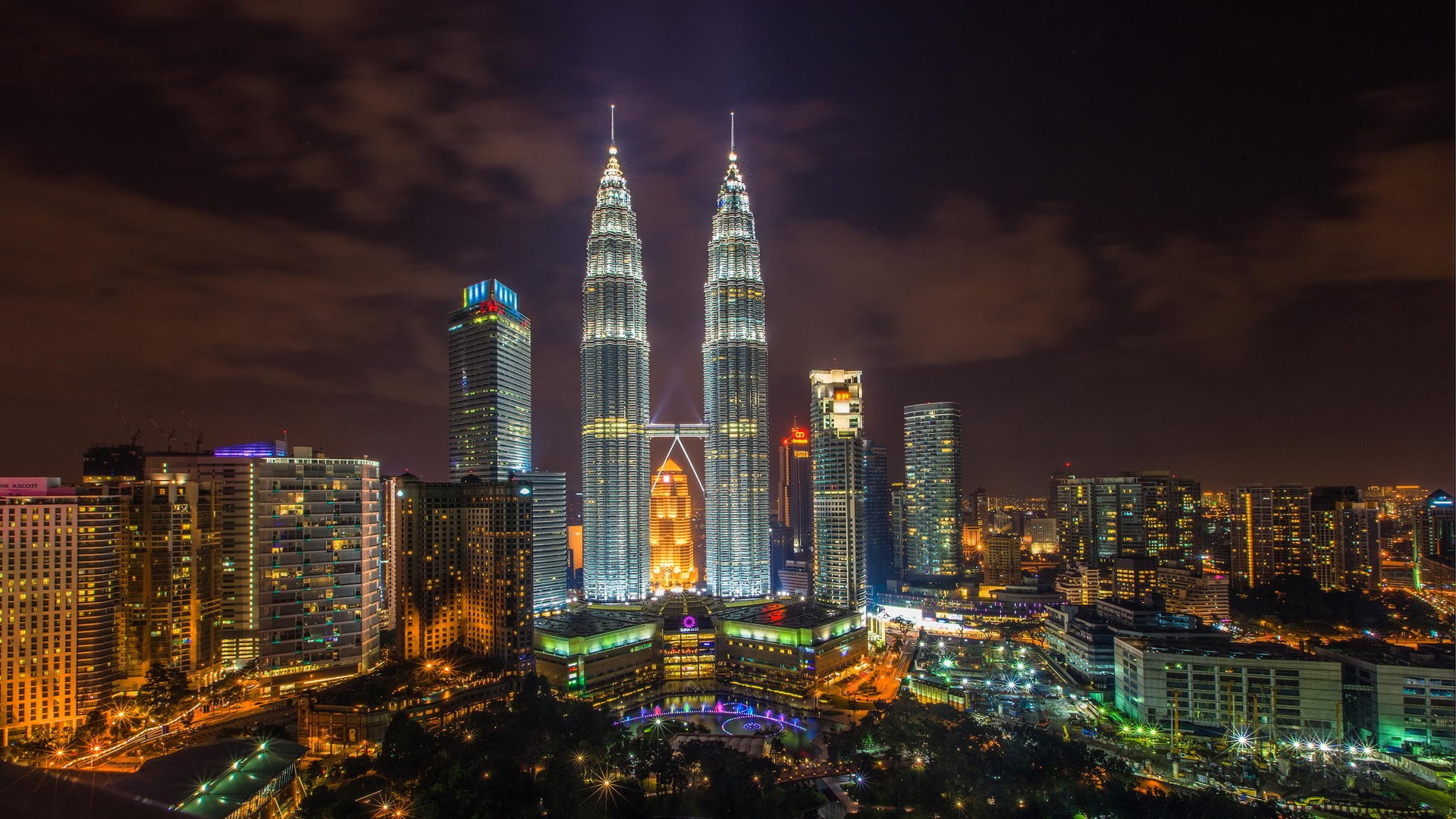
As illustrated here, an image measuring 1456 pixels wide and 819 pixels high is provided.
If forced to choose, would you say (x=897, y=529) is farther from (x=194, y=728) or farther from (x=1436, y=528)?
(x=194, y=728)

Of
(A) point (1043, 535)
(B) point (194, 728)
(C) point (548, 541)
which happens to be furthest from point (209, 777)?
(A) point (1043, 535)

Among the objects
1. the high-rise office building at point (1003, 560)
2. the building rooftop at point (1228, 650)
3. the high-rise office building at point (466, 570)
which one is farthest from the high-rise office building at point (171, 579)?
the high-rise office building at point (1003, 560)

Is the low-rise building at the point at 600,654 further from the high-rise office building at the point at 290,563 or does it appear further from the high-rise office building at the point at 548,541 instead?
the high-rise office building at the point at 548,541

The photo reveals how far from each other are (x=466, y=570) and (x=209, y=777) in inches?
→ 512

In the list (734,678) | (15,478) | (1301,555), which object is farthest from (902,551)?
(15,478)

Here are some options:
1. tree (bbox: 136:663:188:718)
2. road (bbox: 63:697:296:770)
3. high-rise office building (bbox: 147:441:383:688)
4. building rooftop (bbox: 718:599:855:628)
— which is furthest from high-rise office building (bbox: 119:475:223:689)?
building rooftop (bbox: 718:599:855:628)

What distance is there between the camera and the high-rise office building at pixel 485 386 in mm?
38125

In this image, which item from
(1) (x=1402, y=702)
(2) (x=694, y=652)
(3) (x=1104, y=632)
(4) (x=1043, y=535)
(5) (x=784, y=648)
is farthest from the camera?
(4) (x=1043, y=535)

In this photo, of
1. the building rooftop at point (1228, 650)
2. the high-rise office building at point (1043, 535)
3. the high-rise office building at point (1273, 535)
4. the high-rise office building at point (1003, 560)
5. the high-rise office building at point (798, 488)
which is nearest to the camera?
the building rooftop at point (1228, 650)

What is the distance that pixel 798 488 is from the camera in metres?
61.5

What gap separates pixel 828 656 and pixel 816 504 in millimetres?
11435

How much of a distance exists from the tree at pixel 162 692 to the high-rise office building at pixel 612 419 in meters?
21.6

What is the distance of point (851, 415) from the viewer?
1599 inches

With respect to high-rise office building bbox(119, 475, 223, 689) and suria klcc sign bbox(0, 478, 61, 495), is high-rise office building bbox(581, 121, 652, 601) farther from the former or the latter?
suria klcc sign bbox(0, 478, 61, 495)
